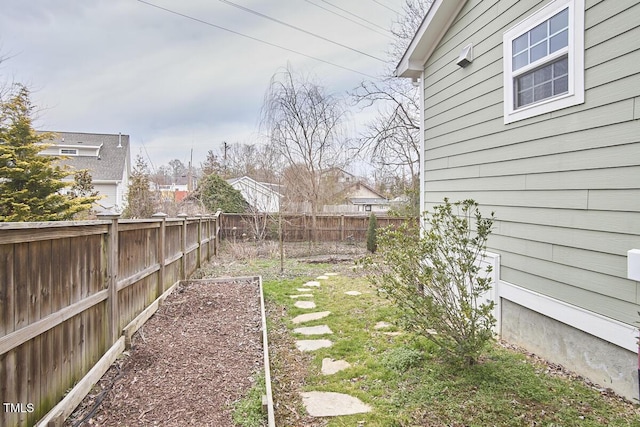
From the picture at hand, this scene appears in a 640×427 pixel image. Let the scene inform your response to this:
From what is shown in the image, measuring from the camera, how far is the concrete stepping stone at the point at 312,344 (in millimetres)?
4031

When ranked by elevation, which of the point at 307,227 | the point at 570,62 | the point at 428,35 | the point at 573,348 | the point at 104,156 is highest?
the point at 104,156

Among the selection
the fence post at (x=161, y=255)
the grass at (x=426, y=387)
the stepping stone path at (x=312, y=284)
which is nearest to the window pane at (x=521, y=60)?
the grass at (x=426, y=387)

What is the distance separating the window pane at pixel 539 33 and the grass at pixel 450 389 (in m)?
3.19

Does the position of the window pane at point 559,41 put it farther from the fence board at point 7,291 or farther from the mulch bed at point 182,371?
the fence board at point 7,291

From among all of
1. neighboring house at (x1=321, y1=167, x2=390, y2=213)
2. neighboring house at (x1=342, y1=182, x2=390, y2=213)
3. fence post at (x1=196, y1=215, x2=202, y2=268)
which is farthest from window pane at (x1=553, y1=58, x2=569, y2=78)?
neighboring house at (x1=342, y1=182, x2=390, y2=213)

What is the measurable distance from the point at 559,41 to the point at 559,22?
0.17 m

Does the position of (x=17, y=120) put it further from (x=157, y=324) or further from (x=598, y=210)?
(x=598, y=210)

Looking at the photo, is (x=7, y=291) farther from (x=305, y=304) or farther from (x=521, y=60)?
(x=521, y=60)

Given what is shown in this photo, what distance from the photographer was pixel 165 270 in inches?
214

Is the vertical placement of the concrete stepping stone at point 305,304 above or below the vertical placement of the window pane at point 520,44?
below

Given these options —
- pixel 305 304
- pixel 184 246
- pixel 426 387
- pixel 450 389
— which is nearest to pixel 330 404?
pixel 426 387

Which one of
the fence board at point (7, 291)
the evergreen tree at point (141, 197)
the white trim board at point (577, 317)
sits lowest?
the white trim board at point (577, 317)

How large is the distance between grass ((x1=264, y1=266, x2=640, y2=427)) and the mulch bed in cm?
75

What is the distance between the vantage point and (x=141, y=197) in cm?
1295
